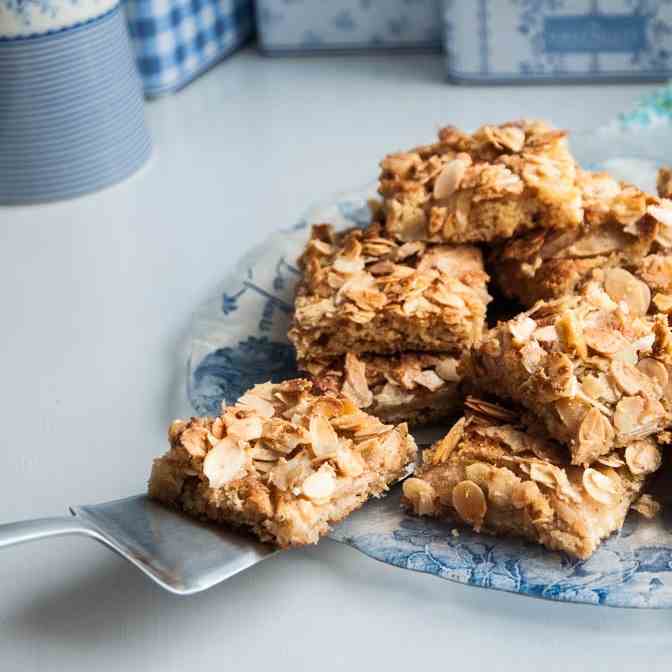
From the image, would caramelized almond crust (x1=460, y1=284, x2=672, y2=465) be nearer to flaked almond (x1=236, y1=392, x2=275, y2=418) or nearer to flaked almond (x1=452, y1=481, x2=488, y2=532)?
flaked almond (x1=452, y1=481, x2=488, y2=532)

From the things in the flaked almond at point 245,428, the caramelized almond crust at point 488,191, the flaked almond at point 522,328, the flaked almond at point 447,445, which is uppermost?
the caramelized almond crust at point 488,191

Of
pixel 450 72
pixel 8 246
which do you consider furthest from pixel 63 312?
pixel 450 72

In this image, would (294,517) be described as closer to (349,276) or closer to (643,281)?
(349,276)

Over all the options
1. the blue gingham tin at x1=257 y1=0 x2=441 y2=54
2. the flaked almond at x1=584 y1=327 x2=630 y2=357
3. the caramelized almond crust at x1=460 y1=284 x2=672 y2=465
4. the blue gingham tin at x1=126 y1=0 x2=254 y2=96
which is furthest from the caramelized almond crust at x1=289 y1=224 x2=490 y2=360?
the blue gingham tin at x1=257 y1=0 x2=441 y2=54

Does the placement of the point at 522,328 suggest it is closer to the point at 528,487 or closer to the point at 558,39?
the point at 528,487

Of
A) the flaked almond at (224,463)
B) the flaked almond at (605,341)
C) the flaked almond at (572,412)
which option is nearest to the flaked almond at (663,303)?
the flaked almond at (605,341)

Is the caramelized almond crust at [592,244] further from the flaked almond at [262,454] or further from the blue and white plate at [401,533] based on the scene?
the flaked almond at [262,454]
